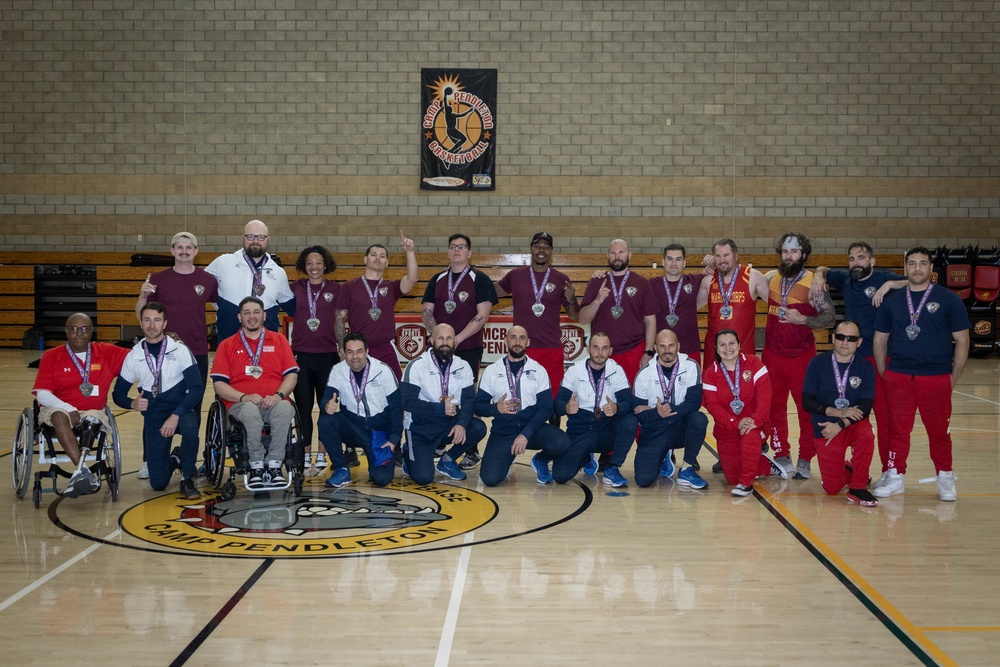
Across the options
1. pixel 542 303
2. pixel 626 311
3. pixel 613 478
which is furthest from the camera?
pixel 542 303

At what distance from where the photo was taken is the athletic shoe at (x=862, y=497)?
5.97 metres

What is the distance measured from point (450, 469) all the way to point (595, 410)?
3.88ft

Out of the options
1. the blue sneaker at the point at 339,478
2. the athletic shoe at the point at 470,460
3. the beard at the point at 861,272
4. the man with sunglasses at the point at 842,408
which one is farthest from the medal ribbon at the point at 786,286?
the blue sneaker at the point at 339,478

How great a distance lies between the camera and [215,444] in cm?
618

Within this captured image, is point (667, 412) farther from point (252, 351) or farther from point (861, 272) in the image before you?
point (252, 351)

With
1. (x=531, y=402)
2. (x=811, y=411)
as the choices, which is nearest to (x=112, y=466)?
(x=531, y=402)

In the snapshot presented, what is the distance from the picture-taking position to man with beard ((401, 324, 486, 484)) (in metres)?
6.60

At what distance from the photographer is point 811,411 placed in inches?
247

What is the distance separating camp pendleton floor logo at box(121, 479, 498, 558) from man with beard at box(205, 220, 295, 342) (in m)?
1.61

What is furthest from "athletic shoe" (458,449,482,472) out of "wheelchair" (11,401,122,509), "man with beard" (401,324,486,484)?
"wheelchair" (11,401,122,509)

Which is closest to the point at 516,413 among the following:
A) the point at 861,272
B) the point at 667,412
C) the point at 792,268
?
the point at 667,412

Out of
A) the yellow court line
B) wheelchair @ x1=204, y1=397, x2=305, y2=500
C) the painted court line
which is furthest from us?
wheelchair @ x1=204, y1=397, x2=305, y2=500

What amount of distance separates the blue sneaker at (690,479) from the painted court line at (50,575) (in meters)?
3.76

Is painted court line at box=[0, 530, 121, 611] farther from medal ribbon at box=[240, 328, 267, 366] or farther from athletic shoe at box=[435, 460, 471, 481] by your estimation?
athletic shoe at box=[435, 460, 471, 481]
